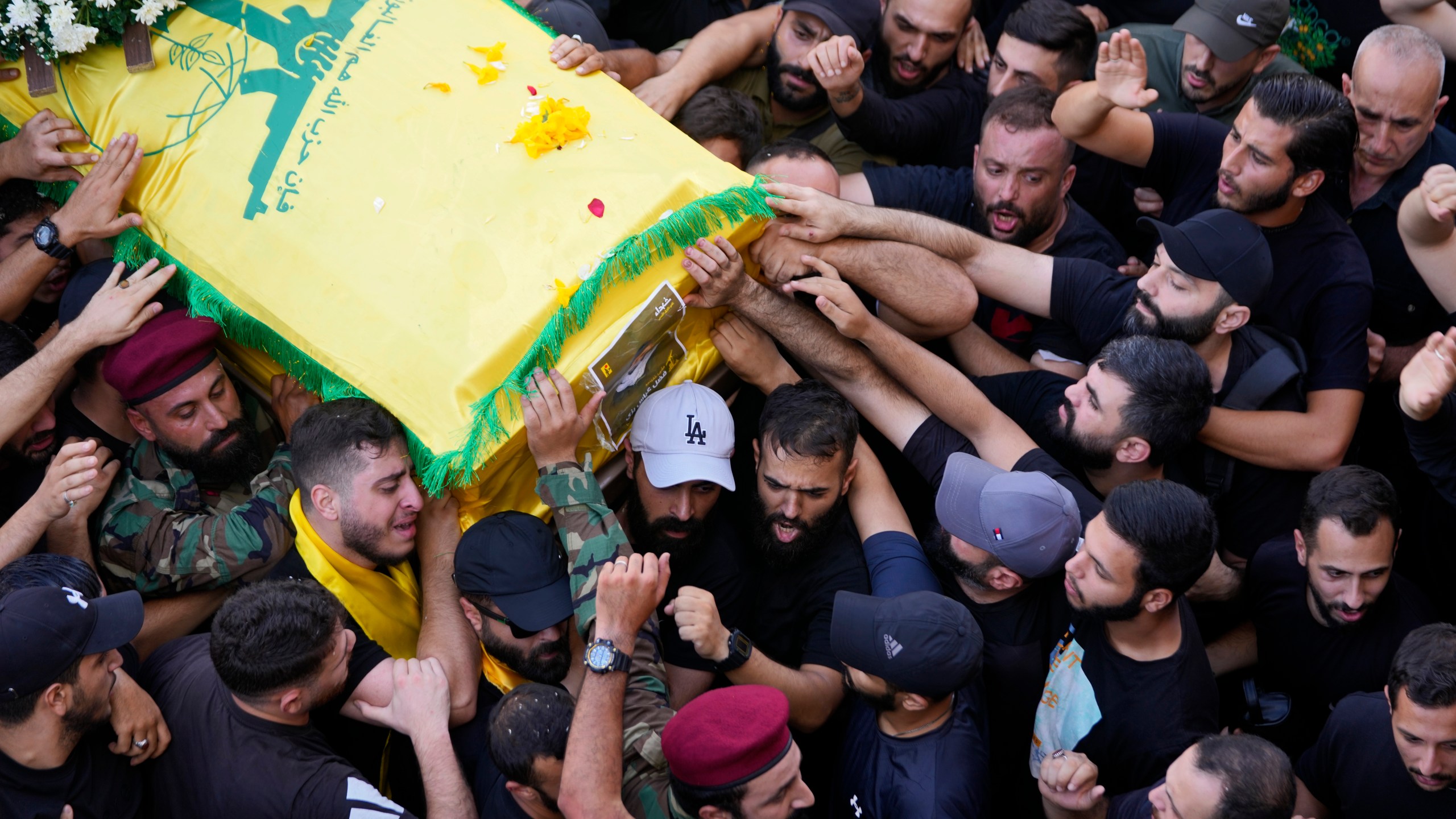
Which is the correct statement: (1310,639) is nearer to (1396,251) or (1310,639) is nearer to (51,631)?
(1396,251)

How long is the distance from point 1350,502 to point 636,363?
2.35 m

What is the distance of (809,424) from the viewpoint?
3.72 metres

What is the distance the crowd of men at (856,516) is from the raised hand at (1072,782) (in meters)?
0.01

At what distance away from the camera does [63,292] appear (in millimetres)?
3889

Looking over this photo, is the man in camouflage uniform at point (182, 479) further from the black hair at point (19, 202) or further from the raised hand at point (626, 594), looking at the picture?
the raised hand at point (626, 594)

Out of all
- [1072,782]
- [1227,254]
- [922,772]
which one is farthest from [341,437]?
[1227,254]

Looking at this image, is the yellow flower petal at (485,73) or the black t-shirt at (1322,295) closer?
the yellow flower petal at (485,73)

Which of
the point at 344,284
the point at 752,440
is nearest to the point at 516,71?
the point at 344,284

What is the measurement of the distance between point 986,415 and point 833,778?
4.63 feet

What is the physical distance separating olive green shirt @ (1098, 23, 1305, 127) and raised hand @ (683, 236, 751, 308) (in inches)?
91.6

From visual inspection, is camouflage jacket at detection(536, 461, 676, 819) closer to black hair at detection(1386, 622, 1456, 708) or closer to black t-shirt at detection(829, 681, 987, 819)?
black t-shirt at detection(829, 681, 987, 819)

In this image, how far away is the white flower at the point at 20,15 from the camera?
137 inches

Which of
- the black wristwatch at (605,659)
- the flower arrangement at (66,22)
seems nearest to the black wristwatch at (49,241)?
the flower arrangement at (66,22)

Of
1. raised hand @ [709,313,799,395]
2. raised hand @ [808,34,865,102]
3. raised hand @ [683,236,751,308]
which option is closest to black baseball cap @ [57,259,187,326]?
raised hand @ [683,236,751,308]
